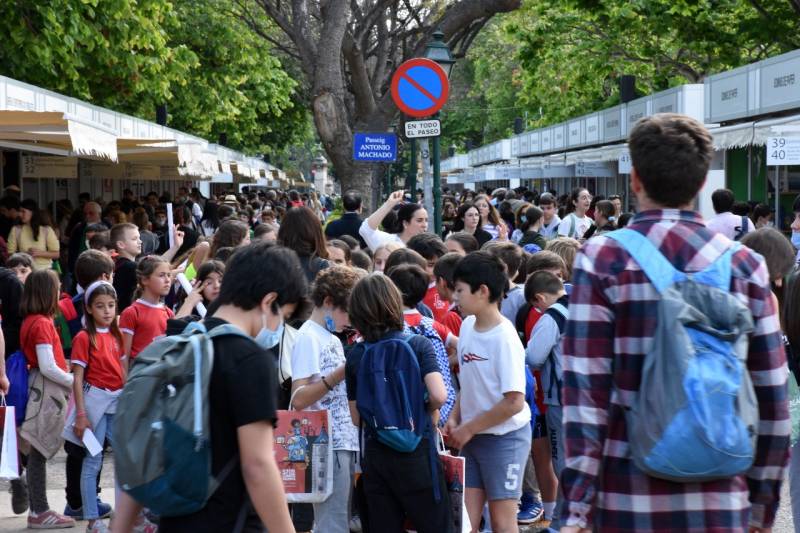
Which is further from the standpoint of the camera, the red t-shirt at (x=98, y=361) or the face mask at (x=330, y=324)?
the red t-shirt at (x=98, y=361)

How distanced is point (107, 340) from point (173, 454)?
12.8 ft

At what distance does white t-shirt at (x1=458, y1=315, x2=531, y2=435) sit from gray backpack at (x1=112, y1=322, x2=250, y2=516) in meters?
2.27

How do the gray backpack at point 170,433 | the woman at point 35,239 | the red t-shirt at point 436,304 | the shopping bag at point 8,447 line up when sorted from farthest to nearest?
the woman at point 35,239 < the red t-shirt at point 436,304 < the shopping bag at point 8,447 < the gray backpack at point 170,433

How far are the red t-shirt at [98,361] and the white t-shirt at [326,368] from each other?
1.68 metres

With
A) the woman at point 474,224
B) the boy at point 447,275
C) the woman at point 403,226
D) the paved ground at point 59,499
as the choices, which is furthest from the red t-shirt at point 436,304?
the woman at point 474,224

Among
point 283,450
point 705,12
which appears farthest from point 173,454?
point 705,12

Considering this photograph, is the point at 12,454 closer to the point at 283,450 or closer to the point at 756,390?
the point at 283,450

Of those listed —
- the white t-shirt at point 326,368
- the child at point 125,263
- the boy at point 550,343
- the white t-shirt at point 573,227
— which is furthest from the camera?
the white t-shirt at point 573,227

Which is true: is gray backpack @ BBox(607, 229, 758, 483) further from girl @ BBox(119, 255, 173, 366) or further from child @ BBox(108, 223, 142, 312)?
child @ BBox(108, 223, 142, 312)

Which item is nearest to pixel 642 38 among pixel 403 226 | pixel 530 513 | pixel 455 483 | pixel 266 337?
pixel 403 226

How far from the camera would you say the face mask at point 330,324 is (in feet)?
18.9

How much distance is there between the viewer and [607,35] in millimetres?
29141

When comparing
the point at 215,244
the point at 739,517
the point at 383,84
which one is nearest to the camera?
the point at 739,517

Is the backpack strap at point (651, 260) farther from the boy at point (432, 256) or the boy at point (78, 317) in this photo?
the boy at point (78, 317)
